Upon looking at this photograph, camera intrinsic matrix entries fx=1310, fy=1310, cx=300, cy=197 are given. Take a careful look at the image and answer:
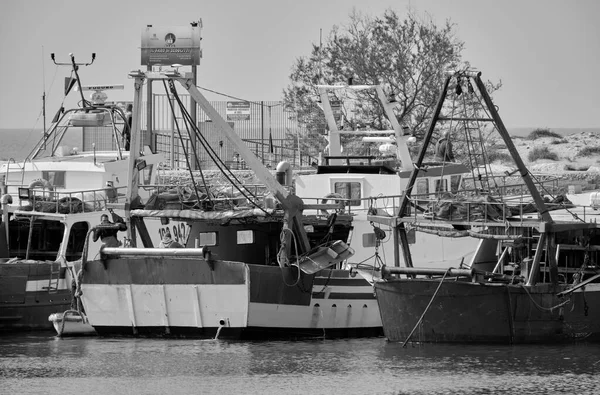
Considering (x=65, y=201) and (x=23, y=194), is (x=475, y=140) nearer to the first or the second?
(x=65, y=201)

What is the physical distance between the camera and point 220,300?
27.2 meters

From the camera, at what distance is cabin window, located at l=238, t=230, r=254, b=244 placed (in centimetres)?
3008

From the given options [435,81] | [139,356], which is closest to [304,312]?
[139,356]

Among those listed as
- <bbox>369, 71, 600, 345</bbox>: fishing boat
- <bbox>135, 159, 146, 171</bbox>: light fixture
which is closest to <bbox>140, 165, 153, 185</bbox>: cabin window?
<bbox>135, 159, 146, 171</bbox>: light fixture

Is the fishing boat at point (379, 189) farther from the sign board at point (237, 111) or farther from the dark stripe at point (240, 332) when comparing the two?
the sign board at point (237, 111)

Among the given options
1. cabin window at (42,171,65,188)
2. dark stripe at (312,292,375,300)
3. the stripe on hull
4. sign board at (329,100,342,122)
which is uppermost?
sign board at (329,100,342,122)

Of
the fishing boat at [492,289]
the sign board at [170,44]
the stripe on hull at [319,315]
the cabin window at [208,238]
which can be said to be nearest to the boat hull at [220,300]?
the stripe on hull at [319,315]

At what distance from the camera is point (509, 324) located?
2588cm

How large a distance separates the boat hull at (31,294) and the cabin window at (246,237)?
4379 mm

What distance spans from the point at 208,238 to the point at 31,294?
4386 millimetres

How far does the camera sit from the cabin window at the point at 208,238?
1203 inches

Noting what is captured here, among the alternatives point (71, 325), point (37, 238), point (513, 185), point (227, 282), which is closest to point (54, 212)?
point (37, 238)

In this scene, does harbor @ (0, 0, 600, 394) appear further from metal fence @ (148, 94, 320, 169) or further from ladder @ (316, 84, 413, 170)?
metal fence @ (148, 94, 320, 169)

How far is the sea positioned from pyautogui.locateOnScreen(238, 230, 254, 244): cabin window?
3163mm
